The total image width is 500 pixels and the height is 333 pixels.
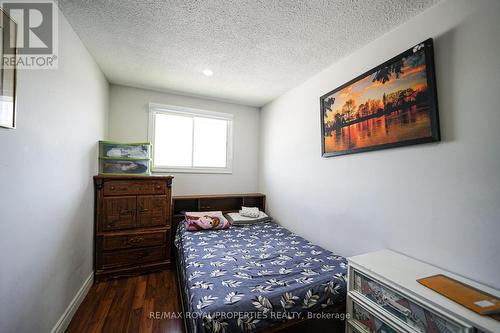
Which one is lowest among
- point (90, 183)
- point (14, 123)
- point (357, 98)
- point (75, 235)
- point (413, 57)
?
point (75, 235)

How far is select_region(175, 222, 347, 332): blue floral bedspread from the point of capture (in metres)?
1.12

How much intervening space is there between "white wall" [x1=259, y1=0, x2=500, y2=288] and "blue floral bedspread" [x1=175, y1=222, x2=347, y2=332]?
0.51 meters

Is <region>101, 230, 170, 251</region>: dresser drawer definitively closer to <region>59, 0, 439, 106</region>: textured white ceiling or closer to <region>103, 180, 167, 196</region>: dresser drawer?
<region>103, 180, 167, 196</region>: dresser drawer

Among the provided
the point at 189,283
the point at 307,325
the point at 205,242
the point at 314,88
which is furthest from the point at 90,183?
the point at 314,88

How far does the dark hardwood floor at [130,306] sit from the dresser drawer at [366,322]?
53.6 inches

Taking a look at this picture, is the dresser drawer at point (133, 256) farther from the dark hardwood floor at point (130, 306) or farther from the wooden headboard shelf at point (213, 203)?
the wooden headboard shelf at point (213, 203)

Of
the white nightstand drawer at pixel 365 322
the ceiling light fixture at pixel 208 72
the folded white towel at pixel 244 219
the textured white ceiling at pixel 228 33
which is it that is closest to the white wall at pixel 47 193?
the textured white ceiling at pixel 228 33

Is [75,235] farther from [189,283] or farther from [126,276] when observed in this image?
[189,283]

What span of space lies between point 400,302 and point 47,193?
7.88 feet

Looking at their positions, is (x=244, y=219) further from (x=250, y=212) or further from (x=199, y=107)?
(x=199, y=107)

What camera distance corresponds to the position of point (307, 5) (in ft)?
4.49

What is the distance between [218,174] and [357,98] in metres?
2.36

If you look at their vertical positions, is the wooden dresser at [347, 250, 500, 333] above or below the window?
below

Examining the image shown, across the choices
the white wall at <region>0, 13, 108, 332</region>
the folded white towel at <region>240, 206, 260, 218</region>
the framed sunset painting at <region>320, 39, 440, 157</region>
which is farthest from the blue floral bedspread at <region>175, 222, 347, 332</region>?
the framed sunset painting at <region>320, 39, 440, 157</region>
